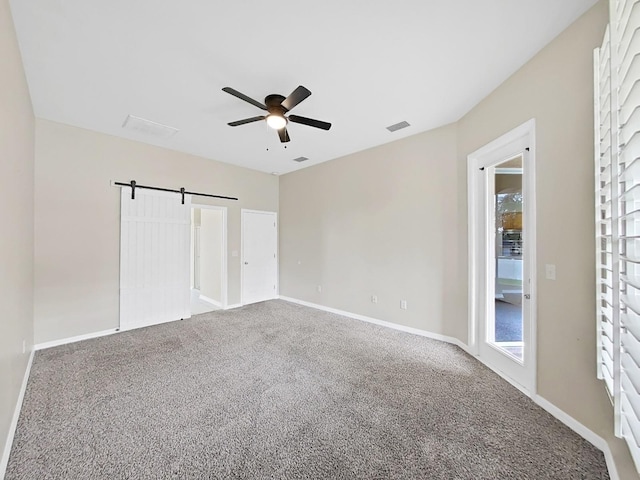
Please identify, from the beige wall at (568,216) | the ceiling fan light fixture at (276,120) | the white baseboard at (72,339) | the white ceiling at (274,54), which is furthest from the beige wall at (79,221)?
the beige wall at (568,216)

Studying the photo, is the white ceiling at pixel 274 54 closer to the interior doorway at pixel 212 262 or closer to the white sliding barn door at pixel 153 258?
the white sliding barn door at pixel 153 258

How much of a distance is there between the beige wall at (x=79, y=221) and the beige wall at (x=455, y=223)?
3049 millimetres

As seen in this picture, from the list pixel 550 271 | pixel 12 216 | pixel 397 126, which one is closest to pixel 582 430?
pixel 550 271

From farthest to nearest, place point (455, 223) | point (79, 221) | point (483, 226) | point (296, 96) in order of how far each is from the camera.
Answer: point (79, 221) < point (455, 223) < point (483, 226) < point (296, 96)

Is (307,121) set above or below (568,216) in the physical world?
above

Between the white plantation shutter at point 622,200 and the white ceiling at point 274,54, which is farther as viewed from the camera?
the white ceiling at point 274,54

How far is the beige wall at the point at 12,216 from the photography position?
5.24 feet

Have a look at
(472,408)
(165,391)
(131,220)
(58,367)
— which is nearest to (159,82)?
(131,220)

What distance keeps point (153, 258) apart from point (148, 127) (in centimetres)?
201

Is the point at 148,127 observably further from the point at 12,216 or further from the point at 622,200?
the point at 622,200

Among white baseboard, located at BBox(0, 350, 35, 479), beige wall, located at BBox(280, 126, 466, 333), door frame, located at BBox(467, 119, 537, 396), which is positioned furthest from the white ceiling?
white baseboard, located at BBox(0, 350, 35, 479)

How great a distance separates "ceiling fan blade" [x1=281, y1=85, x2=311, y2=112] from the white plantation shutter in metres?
1.80

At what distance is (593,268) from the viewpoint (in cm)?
170

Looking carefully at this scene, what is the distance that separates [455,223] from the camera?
330 cm
